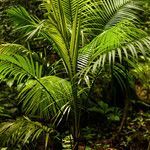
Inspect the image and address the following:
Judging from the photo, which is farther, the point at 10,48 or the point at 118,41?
the point at 10,48

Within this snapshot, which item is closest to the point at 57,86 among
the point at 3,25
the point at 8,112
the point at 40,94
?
the point at 40,94

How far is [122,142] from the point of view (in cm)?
382

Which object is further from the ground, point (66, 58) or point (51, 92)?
point (66, 58)

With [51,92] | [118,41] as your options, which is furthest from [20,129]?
[118,41]

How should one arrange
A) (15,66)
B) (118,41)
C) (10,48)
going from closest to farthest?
1. (118,41)
2. (15,66)
3. (10,48)

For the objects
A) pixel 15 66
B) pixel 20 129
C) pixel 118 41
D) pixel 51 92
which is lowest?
pixel 20 129

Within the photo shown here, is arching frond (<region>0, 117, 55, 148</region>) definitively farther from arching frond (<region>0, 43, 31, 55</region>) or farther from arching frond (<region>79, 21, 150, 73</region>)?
arching frond (<region>79, 21, 150, 73</region>)

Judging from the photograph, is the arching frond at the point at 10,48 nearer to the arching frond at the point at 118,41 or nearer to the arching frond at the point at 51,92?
the arching frond at the point at 51,92

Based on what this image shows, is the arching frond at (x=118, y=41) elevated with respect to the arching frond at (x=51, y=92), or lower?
elevated

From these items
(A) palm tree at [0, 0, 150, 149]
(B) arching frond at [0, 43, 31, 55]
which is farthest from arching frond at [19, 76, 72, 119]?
(B) arching frond at [0, 43, 31, 55]

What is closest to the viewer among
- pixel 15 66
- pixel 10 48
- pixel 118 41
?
pixel 118 41

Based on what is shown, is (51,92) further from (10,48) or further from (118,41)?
(118,41)

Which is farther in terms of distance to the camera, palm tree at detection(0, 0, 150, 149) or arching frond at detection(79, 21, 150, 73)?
palm tree at detection(0, 0, 150, 149)

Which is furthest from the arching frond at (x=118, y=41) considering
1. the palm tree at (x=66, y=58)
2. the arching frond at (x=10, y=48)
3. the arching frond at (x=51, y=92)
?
the arching frond at (x=10, y=48)
